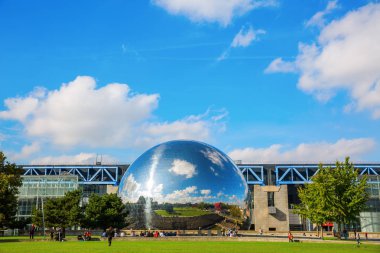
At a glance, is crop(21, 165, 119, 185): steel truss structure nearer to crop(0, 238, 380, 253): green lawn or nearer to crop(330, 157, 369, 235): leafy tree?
crop(330, 157, 369, 235): leafy tree

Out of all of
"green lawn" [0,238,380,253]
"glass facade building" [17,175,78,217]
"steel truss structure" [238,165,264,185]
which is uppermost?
"steel truss structure" [238,165,264,185]

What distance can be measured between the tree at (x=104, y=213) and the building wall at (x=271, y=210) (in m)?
30.4

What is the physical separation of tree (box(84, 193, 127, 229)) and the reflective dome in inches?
156

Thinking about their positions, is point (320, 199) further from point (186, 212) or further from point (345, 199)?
point (186, 212)

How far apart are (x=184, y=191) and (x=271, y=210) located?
25886 millimetres

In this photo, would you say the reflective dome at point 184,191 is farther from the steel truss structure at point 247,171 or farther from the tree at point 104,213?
the steel truss structure at point 247,171

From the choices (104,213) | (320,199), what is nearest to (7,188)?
(104,213)

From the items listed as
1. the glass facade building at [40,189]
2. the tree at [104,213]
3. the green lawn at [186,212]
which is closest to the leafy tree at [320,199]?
the green lawn at [186,212]

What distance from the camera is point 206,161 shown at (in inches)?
2157

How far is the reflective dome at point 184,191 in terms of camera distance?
51.0m

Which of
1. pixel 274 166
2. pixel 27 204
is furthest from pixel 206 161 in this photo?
pixel 274 166

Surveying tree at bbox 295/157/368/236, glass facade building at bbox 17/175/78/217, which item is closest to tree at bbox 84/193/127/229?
tree at bbox 295/157/368/236

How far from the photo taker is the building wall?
71.1m

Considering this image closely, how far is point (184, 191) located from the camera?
51.8 meters
